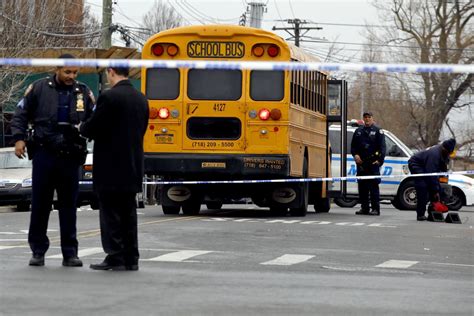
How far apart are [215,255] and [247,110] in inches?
349

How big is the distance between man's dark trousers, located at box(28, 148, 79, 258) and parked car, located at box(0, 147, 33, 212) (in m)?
15.3

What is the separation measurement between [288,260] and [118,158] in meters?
2.23

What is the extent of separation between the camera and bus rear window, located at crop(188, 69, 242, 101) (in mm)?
21641

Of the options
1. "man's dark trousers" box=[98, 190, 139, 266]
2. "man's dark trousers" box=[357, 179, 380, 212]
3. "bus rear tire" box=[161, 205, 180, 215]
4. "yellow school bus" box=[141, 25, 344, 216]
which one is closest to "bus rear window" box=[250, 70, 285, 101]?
"yellow school bus" box=[141, 25, 344, 216]

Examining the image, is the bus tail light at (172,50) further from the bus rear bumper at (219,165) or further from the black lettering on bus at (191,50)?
the bus rear bumper at (219,165)

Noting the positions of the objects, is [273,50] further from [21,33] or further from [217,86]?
[21,33]

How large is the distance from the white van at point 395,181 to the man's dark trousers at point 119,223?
19347 mm

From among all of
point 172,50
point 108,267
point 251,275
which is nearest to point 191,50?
point 172,50

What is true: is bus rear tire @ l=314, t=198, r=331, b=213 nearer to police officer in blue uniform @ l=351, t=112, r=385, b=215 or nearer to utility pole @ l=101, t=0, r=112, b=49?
police officer in blue uniform @ l=351, t=112, r=385, b=215

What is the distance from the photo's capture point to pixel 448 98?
7419cm

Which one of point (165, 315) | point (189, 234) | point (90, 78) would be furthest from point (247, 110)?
point (90, 78)

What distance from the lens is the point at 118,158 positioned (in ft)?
36.9

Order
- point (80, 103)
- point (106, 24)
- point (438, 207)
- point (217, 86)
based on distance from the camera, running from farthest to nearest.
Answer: point (106, 24), point (438, 207), point (217, 86), point (80, 103)

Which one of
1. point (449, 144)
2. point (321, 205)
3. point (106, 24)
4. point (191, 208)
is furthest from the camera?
point (106, 24)
